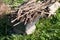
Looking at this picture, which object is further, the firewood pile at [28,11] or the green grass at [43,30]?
the green grass at [43,30]

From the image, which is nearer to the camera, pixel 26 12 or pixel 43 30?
pixel 26 12

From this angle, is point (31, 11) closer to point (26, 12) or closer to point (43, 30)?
point (26, 12)

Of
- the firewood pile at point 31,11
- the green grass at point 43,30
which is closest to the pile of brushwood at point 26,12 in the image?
the firewood pile at point 31,11

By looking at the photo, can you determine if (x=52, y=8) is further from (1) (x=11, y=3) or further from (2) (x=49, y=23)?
(1) (x=11, y=3)

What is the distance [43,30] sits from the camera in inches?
189

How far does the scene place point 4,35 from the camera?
15.4ft

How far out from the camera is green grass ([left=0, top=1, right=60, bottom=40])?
4562 mm

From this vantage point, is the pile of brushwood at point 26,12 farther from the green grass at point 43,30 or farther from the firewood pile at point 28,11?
the green grass at point 43,30

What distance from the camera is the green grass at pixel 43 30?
4562 mm

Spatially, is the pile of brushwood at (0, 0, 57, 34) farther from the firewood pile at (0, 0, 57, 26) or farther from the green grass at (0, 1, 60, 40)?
the green grass at (0, 1, 60, 40)

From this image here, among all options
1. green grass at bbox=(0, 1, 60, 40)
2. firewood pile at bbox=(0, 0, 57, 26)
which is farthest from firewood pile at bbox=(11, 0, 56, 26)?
green grass at bbox=(0, 1, 60, 40)

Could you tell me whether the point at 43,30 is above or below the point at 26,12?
below

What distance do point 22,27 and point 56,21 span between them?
0.93 meters

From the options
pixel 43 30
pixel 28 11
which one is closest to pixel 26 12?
pixel 28 11
